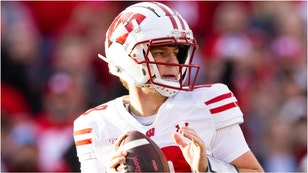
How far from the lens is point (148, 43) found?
4469 mm

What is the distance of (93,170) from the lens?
4531 mm

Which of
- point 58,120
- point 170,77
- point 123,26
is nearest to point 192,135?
point 170,77

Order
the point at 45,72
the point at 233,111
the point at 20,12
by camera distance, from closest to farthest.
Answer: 1. the point at 233,111
2. the point at 45,72
3. the point at 20,12

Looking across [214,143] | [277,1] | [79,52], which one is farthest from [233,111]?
[277,1]

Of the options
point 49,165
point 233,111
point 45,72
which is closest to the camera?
point 233,111

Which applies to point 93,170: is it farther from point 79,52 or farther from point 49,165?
point 79,52

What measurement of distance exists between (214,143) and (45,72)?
172 inches

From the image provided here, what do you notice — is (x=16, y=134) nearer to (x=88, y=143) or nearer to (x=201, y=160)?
(x=88, y=143)

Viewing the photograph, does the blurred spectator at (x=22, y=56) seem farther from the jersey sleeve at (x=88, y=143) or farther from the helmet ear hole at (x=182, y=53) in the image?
the helmet ear hole at (x=182, y=53)

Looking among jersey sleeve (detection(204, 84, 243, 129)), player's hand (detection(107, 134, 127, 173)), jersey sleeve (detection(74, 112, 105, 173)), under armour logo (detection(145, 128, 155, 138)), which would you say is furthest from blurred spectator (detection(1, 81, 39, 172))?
player's hand (detection(107, 134, 127, 173))

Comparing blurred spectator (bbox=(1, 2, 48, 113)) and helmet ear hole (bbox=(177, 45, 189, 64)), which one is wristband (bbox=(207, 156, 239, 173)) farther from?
blurred spectator (bbox=(1, 2, 48, 113))

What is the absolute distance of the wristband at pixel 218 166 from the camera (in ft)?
13.8

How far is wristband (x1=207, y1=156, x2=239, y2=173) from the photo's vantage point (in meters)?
4.21

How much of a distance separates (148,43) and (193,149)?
1.97ft
